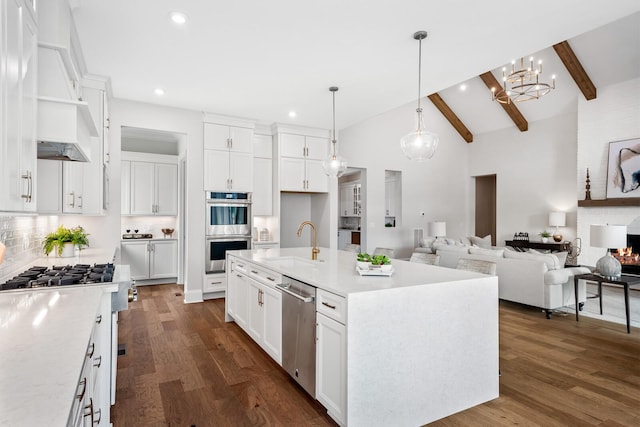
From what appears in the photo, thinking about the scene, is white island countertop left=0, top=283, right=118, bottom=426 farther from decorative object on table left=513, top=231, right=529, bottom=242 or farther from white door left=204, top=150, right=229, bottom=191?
decorative object on table left=513, top=231, right=529, bottom=242

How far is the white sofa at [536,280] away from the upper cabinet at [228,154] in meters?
3.87

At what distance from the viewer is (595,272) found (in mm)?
4613

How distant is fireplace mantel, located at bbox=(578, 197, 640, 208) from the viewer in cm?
677

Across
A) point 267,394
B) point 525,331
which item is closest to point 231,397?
point 267,394

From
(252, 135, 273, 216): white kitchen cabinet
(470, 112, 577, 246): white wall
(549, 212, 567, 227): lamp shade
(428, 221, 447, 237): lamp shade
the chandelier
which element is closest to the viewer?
the chandelier

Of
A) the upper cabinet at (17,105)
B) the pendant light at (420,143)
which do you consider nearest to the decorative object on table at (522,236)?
the pendant light at (420,143)

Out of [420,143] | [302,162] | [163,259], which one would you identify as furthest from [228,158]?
[420,143]

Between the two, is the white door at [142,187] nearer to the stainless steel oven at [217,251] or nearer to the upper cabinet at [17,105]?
the stainless steel oven at [217,251]

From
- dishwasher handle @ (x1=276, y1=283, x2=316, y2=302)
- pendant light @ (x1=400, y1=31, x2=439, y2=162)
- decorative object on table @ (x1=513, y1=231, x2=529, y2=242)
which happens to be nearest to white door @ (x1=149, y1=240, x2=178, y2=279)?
dishwasher handle @ (x1=276, y1=283, x2=316, y2=302)

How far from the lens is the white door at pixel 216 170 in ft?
18.5

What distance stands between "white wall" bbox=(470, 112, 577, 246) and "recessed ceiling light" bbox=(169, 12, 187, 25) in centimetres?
849

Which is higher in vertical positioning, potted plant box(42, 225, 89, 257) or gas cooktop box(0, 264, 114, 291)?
potted plant box(42, 225, 89, 257)

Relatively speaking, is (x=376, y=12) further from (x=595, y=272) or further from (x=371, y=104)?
(x=595, y=272)

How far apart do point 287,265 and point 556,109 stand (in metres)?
8.13
